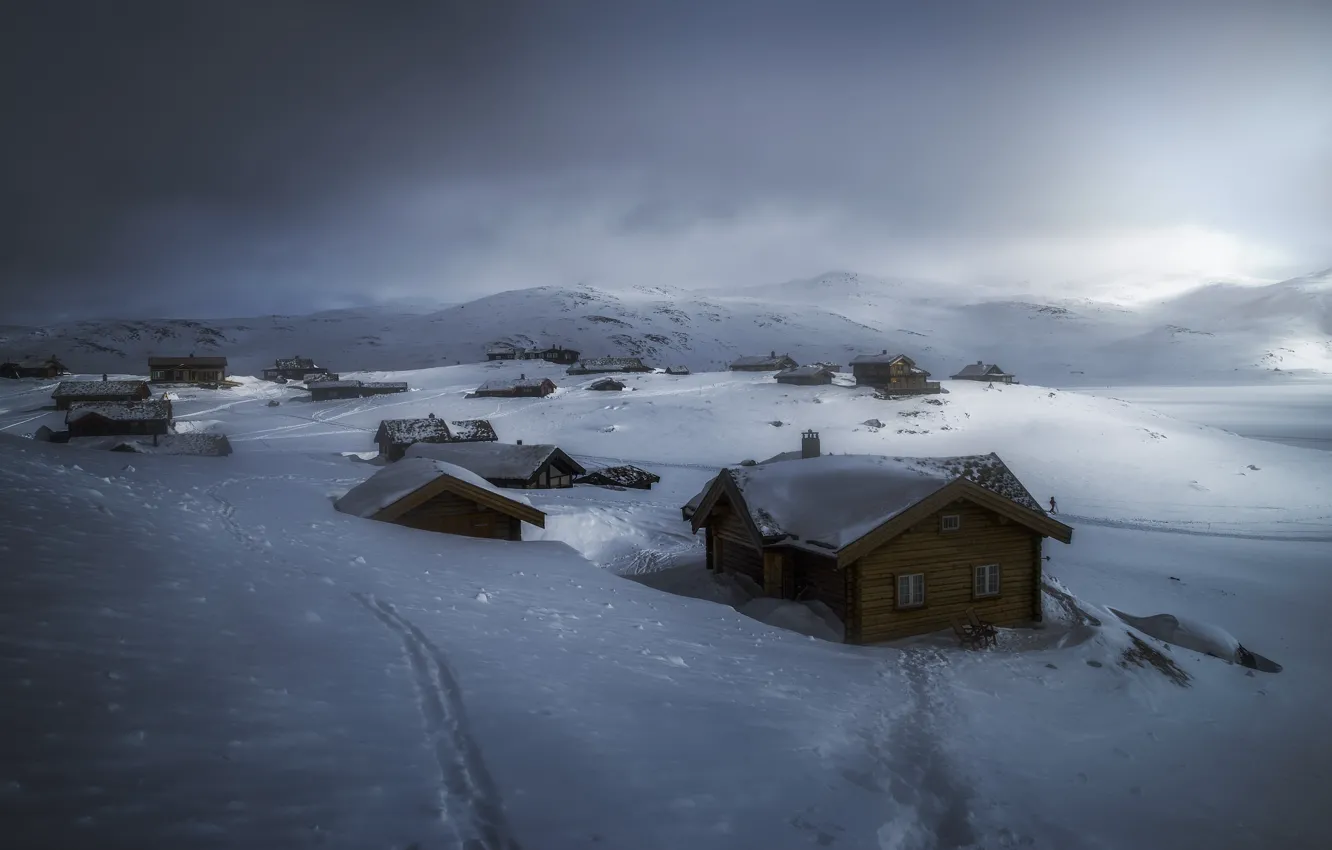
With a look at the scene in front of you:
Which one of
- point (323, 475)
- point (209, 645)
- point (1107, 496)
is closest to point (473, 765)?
point (209, 645)

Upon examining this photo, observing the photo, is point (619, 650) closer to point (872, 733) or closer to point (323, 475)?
point (872, 733)

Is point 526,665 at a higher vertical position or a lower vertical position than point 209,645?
lower

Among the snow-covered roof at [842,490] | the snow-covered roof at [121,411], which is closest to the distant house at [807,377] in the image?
the snow-covered roof at [121,411]

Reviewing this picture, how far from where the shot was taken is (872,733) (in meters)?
9.57

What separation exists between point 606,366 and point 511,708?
352ft

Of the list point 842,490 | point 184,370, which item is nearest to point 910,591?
point 842,490

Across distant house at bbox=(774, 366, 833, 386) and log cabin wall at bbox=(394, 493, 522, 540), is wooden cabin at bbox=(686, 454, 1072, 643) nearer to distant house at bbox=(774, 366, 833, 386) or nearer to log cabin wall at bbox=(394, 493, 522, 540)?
log cabin wall at bbox=(394, 493, 522, 540)

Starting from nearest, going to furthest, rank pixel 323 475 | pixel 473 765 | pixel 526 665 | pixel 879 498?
pixel 473 765
pixel 526 665
pixel 879 498
pixel 323 475

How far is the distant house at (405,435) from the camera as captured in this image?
50809 millimetres

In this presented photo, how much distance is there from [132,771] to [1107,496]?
5206cm

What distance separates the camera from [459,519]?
66.9 ft

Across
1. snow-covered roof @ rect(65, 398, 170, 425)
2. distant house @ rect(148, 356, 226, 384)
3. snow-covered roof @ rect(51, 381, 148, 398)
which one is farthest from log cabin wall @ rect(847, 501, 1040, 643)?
distant house @ rect(148, 356, 226, 384)

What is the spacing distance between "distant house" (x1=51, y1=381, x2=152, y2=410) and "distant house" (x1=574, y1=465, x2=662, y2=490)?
50.0 m

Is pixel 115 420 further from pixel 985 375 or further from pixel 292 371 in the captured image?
pixel 985 375
